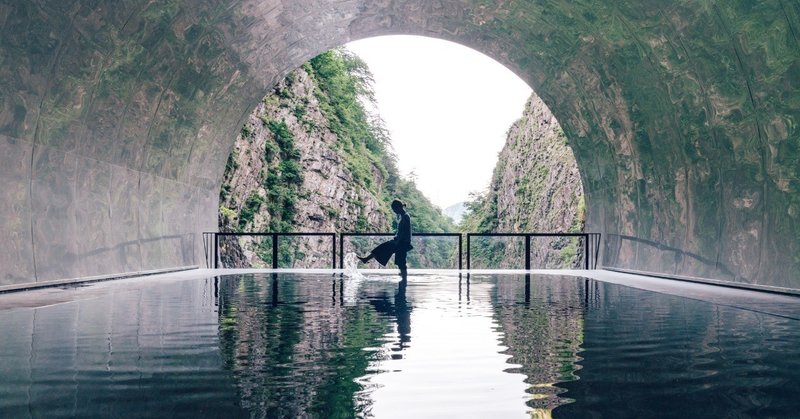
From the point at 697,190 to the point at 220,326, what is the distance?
9.97m

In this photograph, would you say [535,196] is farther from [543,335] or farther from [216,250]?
[543,335]

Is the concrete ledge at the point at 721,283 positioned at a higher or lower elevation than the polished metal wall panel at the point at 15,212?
lower

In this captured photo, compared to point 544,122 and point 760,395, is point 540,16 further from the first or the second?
point 544,122

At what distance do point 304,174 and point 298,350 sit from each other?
35.7 metres

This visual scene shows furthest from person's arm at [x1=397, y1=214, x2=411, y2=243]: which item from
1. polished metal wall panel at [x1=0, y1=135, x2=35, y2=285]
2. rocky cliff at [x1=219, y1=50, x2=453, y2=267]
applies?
rocky cliff at [x1=219, y1=50, x2=453, y2=267]

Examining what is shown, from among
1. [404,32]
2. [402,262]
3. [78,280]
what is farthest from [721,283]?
[78,280]

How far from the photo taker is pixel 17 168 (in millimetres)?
11656

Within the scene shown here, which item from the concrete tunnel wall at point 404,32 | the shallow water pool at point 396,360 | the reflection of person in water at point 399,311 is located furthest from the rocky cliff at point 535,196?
the shallow water pool at point 396,360

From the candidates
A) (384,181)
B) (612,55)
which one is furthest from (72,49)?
(384,181)

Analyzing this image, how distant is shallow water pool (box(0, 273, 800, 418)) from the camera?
12.5ft

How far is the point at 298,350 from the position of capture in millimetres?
5586

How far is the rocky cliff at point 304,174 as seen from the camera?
34.6 meters

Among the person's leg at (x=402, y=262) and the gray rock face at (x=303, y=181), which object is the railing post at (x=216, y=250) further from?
the gray rock face at (x=303, y=181)

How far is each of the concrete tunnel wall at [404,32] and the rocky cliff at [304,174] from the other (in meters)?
12.9
